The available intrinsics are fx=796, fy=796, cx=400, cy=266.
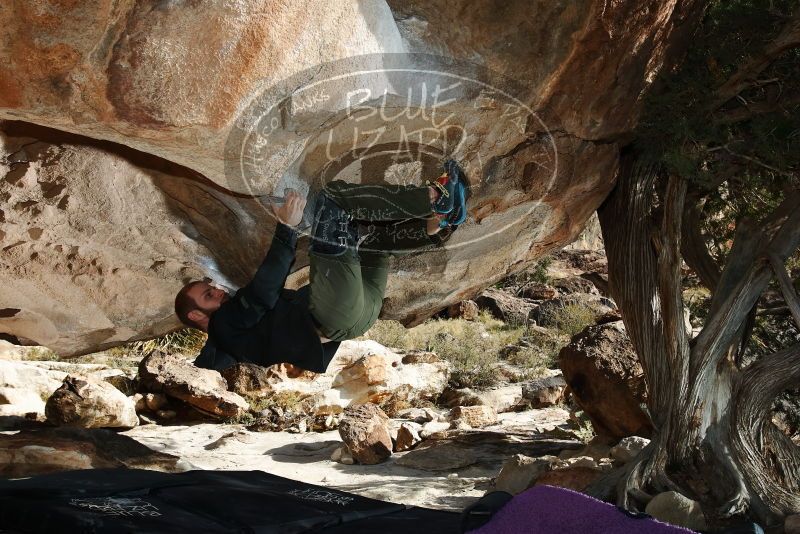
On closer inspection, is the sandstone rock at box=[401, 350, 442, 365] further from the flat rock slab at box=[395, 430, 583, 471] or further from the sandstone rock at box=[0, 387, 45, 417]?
the sandstone rock at box=[0, 387, 45, 417]

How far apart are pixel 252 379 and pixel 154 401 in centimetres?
127

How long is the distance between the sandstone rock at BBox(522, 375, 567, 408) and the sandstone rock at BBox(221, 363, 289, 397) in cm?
323

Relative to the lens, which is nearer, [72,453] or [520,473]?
[72,453]

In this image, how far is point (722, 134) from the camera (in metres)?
5.02

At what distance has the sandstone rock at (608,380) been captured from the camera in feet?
23.6

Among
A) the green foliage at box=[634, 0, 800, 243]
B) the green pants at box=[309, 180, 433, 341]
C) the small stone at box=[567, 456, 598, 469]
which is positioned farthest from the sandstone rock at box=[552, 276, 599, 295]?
the green pants at box=[309, 180, 433, 341]

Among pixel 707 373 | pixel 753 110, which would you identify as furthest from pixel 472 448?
pixel 753 110

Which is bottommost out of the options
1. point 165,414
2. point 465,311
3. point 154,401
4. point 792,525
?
point 165,414

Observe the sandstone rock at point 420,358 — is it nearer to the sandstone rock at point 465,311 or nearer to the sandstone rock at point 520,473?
the sandstone rock at point 465,311

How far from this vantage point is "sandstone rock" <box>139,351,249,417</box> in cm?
942

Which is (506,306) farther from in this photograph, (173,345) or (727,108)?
(727,108)

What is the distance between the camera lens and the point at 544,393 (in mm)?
10398

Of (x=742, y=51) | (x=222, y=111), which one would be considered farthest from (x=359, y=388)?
(x=222, y=111)

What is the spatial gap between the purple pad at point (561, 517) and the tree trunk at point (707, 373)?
108 inches
